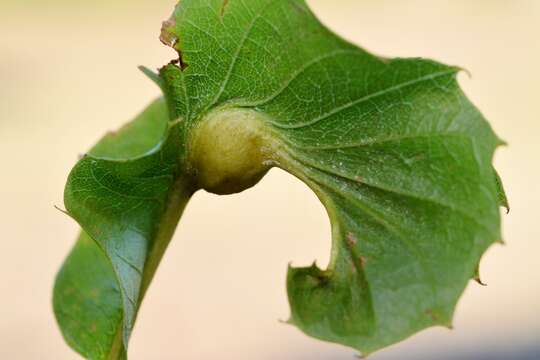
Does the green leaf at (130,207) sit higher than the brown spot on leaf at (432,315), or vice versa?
the green leaf at (130,207)

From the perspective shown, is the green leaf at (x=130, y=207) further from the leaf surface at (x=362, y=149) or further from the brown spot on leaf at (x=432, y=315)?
the brown spot on leaf at (x=432, y=315)

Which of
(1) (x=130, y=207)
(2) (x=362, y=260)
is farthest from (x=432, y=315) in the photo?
(1) (x=130, y=207)

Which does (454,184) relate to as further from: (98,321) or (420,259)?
(98,321)

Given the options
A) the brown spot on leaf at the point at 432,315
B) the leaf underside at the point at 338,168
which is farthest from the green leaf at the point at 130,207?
the brown spot on leaf at the point at 432,315

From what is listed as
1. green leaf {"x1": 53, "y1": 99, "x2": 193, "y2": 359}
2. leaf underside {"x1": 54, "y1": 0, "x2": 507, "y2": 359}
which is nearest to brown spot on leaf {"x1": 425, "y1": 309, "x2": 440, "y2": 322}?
leaf underside {"x1": 54, "y1": 0, "x2": 507, "y2": 359}

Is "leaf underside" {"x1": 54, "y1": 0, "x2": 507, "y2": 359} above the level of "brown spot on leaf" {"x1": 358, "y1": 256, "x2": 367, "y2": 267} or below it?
above

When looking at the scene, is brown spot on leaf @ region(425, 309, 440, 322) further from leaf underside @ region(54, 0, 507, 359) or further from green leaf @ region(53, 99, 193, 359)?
green leaf @ region(53, 99, 193, 359)

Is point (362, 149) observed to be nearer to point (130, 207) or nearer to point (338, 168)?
point (338, 168)

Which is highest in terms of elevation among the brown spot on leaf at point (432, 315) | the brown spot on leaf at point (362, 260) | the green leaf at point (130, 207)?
the green leaf at point (130, 207)

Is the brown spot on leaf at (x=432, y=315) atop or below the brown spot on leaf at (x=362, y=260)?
below
